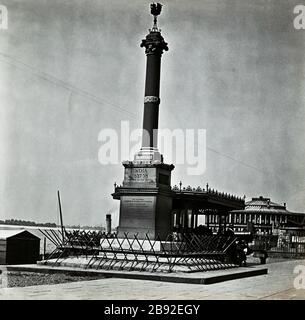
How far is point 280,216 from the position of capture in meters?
72.8

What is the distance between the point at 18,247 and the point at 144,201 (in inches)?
206

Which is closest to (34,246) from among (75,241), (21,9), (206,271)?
(75,241)

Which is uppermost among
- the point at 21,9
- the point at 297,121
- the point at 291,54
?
the point at 21,9

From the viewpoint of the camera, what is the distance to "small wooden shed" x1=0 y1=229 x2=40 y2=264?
22781 millimetres

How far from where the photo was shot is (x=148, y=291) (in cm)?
1539

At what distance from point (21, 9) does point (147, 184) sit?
865 cm
